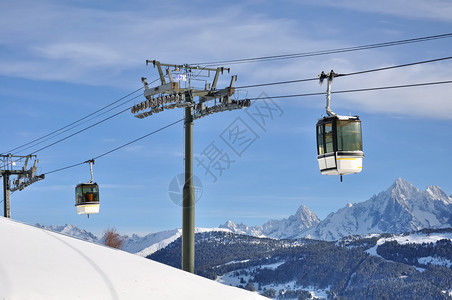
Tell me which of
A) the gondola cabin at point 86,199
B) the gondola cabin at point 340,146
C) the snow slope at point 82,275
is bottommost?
the snow slope at point 82,275

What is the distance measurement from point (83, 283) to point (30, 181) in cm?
4681

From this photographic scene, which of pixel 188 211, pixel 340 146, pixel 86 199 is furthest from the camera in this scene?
pixel 86 199

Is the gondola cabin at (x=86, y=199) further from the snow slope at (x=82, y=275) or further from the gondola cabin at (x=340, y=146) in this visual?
the snow slope at (x=82, y=275)

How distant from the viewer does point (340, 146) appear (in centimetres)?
2108

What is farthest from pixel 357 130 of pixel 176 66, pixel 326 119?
pixel 176 66

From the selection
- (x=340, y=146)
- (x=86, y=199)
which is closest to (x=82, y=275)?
(x=340, y=146)

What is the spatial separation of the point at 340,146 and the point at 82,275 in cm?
1016

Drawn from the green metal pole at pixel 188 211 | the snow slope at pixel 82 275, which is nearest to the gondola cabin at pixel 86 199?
the green metal pole at pixel 188 211

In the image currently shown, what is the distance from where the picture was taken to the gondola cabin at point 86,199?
46800 millimetres

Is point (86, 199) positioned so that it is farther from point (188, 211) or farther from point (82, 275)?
point (82, 275)

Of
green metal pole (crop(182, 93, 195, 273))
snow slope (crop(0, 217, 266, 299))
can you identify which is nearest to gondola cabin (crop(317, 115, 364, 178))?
green metal pole (crop(182, 93, 195, 273))

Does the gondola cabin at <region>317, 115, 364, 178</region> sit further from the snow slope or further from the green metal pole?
the snow slope

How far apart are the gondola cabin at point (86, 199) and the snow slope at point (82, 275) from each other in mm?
29392

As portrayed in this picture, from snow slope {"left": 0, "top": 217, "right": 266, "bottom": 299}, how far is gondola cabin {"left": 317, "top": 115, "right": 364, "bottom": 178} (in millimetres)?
6764
